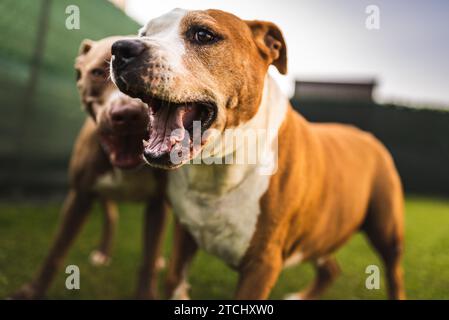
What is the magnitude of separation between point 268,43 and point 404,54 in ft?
4.48

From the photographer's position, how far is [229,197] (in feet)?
7.16

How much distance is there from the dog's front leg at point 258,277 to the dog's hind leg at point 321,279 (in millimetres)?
1109

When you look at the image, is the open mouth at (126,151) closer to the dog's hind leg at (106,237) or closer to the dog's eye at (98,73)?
the dog's eye at (98,73)

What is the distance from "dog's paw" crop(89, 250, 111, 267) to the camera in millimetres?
3588

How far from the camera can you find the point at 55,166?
17.2 ft

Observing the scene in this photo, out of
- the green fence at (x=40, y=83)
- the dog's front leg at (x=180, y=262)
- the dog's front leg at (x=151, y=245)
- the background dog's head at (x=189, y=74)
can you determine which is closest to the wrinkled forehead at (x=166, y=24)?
the background dog's head at (x=189, y=74)

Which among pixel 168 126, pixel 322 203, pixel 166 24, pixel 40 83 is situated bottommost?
pixel 322 203

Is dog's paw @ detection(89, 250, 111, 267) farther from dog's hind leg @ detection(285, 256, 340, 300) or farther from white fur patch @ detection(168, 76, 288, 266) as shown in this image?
white fur patch @ detection(168, 76, 288, 266)

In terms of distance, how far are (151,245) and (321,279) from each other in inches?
47.2

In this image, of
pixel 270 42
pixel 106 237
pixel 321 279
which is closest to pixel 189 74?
pixel 270 42

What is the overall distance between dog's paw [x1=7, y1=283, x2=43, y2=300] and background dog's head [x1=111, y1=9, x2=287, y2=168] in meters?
1.25

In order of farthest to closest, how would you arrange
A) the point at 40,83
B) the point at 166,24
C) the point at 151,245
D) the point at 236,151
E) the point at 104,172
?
the point at 40,83 < the point at 151,245 < the point at 104,172 < the point at 236,151 < the point at 166,24

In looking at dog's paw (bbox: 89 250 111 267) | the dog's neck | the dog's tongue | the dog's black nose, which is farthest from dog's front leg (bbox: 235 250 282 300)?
dog's paw (bbox: 89 250 111 267)

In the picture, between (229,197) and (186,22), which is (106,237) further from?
(186,22)
